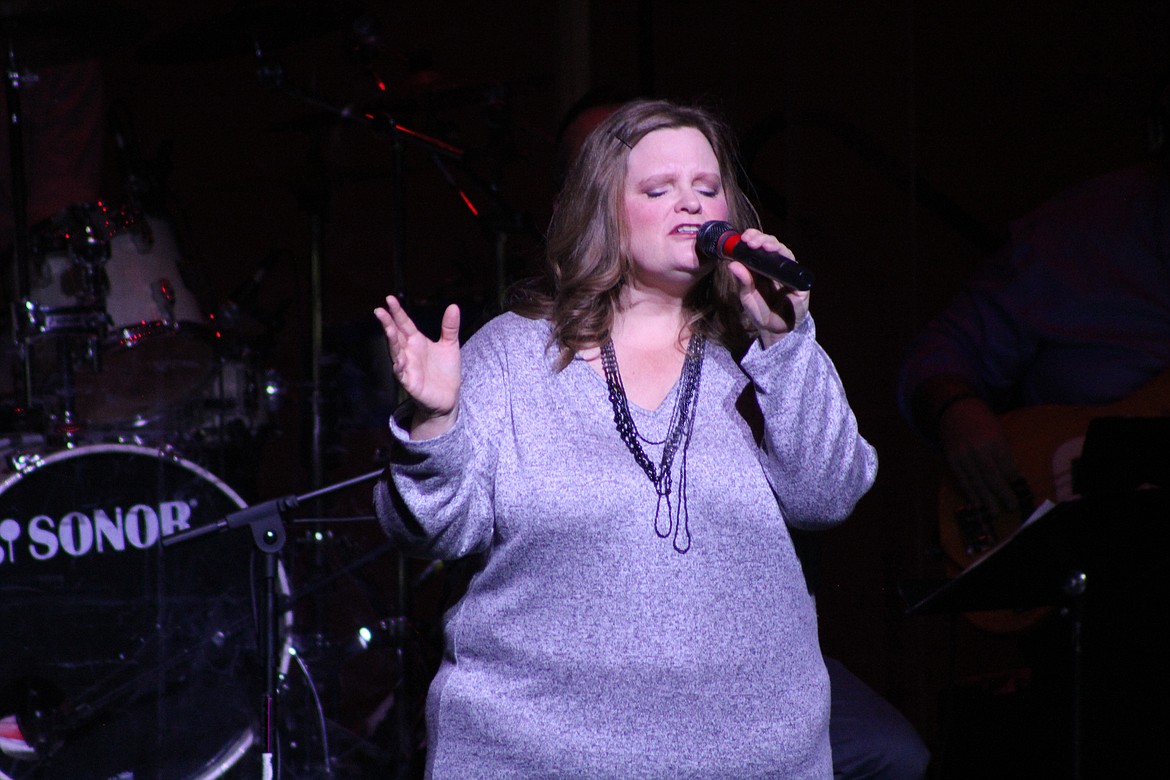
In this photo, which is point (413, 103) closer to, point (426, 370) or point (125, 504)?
point (125, 504)

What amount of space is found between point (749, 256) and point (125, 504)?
1925mm

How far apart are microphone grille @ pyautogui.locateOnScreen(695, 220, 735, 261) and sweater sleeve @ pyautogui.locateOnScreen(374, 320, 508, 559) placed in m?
0.32

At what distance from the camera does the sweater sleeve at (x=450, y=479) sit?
1420mm

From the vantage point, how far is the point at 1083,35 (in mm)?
3625

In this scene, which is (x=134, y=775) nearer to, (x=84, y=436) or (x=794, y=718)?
(x=84, y=436)

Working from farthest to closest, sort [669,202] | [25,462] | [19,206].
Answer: [19,206] < [25,462] < [669,202]

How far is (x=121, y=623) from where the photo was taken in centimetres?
273

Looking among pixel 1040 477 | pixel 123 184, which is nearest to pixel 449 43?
pixel 123 184

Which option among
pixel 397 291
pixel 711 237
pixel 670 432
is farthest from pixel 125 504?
pixel 711 237

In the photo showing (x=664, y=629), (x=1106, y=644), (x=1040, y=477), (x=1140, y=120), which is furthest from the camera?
(x=1140, y=120)

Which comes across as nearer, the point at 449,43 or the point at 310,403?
the point at 310,403

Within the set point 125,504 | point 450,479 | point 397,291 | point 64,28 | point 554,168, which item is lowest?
point 125,504

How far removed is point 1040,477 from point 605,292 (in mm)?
1288

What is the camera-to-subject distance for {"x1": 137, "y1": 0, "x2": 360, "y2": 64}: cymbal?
285cm
